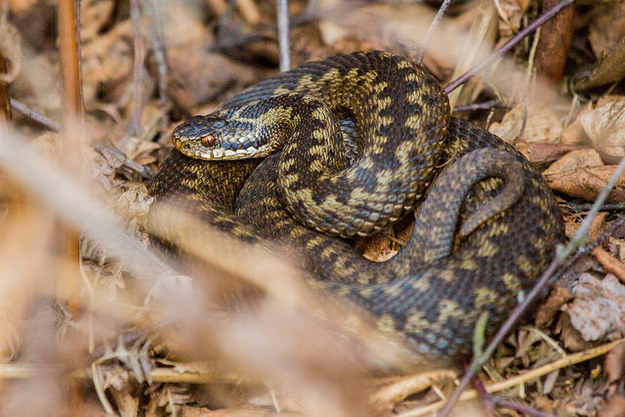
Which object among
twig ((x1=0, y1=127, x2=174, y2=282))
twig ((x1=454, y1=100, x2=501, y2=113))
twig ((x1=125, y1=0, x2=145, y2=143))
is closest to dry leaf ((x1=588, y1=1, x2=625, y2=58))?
twig ((x1=454, y1=100, x2=501, y2=113))

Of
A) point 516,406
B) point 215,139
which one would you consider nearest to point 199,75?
point 215,139

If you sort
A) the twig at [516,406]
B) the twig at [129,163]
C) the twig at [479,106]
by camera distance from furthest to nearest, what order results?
the twig at [479,106], the twig at [129,163], the twig at [516,406]

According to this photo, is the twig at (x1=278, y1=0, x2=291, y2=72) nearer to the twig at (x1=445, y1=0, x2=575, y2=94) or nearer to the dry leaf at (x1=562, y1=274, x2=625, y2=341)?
the twig at (x1=445, y1=0, x2=575, y2=94)

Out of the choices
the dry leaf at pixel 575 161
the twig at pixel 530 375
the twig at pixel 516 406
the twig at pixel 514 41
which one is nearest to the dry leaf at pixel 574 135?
the dry leaf at pixel 575 161

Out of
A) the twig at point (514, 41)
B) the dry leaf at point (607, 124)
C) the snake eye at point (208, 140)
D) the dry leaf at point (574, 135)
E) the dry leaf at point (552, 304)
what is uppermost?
the twig at point (514, 41)

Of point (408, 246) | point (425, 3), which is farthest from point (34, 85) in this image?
point (408, 246)

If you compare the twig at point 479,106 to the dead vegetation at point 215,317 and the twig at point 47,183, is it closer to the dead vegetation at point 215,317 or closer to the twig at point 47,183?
the dead vegetation at point 215,317
